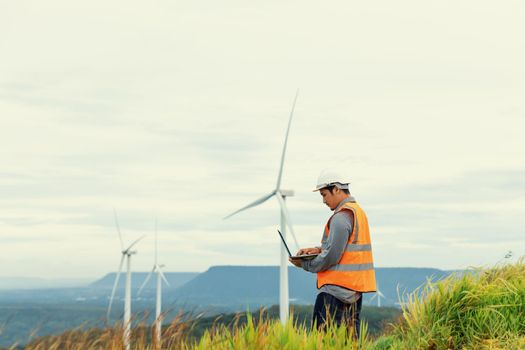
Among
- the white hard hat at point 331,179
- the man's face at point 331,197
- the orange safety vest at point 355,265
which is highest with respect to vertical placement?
the white hard hat at point 331,179

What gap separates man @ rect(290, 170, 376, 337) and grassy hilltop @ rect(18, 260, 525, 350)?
0.38m

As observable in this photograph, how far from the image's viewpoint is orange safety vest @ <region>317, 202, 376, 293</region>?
10.4 m

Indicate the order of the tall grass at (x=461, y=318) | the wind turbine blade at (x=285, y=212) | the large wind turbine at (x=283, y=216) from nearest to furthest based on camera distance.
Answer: the tall grass at (x=461, y=318), the large wind turbine at (x=283, y=216), the wind turbine blade at (x=285, y=212)

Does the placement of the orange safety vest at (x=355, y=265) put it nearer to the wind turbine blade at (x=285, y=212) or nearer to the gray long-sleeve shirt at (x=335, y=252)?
the gray long-sleeve shirt at (x=335, y=252)

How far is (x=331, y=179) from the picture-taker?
1064cm

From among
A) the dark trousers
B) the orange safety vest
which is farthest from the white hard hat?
the dark trousers

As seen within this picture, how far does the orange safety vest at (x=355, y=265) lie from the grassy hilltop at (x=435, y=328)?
64cm

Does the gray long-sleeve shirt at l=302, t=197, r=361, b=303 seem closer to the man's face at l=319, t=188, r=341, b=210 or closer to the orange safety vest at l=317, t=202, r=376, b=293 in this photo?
the orange safety vest at l=317, t=202, r=376, b=293

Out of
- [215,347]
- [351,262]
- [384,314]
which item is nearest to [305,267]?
[351,262]

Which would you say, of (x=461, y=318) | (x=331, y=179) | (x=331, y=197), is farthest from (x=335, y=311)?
(x=461, y=318)

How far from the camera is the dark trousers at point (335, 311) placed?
1051 cm

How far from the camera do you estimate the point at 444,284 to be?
12133 mm

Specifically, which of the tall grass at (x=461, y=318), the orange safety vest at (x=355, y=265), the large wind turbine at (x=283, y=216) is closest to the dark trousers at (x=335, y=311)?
the orange safety vest at (x=355, y=265)

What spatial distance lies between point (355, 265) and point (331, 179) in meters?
1.25
